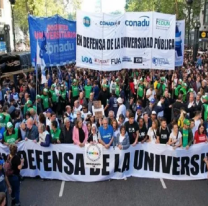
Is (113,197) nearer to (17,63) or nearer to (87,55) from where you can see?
(87,55)

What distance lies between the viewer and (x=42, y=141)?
7.71 m

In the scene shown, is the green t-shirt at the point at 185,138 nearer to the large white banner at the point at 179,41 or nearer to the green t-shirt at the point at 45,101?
the green t-shirt at the point at 45,101

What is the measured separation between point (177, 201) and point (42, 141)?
336 centimetres

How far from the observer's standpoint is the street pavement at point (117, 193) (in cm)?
673

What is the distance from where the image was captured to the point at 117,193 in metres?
7.11

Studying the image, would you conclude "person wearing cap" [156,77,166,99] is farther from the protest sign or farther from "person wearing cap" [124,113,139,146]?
"person wearing cap" [124,113,139,146]

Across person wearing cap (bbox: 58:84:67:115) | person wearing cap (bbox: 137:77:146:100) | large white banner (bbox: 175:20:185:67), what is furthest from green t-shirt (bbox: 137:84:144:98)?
person wearing cap (bbox: 58:84:67:115)

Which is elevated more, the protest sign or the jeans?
the protest sign

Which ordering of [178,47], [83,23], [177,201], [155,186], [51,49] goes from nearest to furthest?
[177,201] < [155,186] < [83,23] < [51,49] < [178,47]

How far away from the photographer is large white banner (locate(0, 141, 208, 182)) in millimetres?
7648

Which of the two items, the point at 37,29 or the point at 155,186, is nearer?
the point at 155,186

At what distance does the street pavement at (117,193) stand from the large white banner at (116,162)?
17 centimetres

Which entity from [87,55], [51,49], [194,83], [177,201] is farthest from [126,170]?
[194,83]

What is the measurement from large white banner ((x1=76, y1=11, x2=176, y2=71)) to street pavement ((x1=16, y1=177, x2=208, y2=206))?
5104mm
